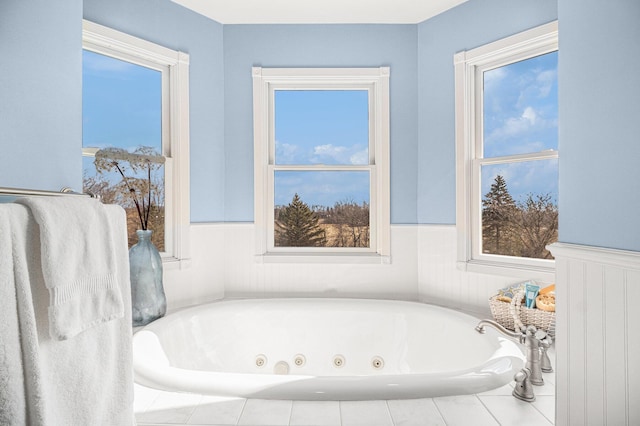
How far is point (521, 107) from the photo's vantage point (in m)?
2.29

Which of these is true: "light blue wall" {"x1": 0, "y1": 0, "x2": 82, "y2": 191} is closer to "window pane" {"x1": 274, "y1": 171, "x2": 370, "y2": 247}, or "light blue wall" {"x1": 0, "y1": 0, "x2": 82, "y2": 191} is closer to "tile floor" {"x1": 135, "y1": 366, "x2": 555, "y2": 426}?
"tile floor" {"x1": 135, "y1": 366, "x2": 555, "y2": 426}

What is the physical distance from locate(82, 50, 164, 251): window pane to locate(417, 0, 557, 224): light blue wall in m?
1.76

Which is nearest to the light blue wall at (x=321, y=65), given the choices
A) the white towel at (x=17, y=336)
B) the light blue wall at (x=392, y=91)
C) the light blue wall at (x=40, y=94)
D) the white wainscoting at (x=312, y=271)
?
the light blue wall at (x=392, y=91)

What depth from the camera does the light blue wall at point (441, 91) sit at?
241 cm

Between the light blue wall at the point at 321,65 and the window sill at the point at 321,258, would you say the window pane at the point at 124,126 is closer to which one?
the light blue wall at the point at 321,65

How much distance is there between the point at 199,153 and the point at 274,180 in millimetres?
545

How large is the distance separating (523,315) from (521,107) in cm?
120

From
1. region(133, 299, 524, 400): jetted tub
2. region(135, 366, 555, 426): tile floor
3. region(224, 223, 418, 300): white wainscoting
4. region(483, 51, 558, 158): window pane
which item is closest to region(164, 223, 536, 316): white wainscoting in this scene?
region(224, 223, 418, 300): white wainscoting

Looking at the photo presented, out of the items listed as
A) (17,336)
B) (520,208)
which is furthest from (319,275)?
(17,336)

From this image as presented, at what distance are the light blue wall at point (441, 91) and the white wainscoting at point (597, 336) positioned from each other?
4.79 feet

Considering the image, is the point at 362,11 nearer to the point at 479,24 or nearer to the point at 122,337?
the point at 479,24

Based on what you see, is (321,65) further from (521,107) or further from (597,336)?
(597,336)

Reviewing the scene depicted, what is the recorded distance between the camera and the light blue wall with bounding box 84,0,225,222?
95.8 inches

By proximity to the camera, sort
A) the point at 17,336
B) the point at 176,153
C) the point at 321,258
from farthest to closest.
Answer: the point at 321,258 < the point at 176,153 < the point at 17,336
